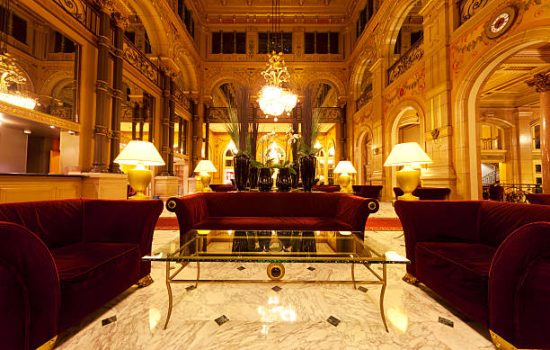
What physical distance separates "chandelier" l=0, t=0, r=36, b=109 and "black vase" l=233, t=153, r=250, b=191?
3780 mm

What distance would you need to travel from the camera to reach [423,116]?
6199 millimetres

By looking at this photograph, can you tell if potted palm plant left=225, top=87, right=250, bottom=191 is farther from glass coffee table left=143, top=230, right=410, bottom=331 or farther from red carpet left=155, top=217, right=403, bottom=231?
red carpet left=155, top=217, right=403, bottom=231

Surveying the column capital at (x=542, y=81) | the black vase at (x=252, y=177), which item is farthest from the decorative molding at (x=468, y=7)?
the black vase at (x=252, y=177)

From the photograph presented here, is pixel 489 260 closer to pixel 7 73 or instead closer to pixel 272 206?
pixel 272 206

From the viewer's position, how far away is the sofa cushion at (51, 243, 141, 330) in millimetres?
1258

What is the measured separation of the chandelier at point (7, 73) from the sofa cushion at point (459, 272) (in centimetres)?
Answer: 588

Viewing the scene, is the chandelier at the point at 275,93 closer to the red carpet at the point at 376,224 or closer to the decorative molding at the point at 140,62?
the decorative molding at the point at 140,62

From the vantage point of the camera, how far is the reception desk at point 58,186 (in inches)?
142

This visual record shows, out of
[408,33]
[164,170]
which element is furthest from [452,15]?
[164,170]

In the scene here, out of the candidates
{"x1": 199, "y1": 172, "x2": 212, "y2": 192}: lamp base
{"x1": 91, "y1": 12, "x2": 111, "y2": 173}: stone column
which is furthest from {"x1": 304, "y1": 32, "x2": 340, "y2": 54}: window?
{"x1": 199, "y1": 172, "x2": 212, "y2": 192}: lamp base

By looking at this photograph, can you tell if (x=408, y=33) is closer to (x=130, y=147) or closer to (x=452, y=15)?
(x=452, y=15)

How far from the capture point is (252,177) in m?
3.55

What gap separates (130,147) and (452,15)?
6.77 m

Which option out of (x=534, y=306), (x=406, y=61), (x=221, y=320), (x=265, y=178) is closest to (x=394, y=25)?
(x=406, y=61)
